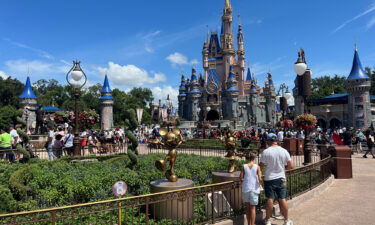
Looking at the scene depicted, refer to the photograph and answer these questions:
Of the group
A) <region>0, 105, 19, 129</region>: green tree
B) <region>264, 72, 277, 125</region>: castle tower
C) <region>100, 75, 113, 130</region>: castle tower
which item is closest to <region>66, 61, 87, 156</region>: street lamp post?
<region>100, 75, 113, 130</region>: castle tower

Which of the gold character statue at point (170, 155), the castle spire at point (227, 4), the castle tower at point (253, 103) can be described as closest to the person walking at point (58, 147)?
the gold character statue at point (170, 155)

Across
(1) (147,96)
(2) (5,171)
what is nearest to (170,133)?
(2) (5,171)

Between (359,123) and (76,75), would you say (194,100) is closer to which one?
(359,123)

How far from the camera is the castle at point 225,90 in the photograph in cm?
5776

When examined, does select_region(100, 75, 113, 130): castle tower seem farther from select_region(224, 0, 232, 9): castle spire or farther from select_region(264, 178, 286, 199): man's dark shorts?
select_region(264, 178, 286, 199): man's dark shorts

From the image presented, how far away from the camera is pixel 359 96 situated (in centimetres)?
4125

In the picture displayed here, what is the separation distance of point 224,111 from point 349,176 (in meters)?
46.8

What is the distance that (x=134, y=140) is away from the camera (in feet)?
28.3

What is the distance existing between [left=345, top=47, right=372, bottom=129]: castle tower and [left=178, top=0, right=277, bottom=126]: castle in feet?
60.9

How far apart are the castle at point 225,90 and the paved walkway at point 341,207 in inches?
1821

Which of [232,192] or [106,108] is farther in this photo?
[106,108]

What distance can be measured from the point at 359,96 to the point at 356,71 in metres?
4.06

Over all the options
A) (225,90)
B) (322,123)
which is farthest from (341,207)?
(322,123)

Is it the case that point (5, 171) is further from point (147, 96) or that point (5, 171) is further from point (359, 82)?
point (147, 96)
